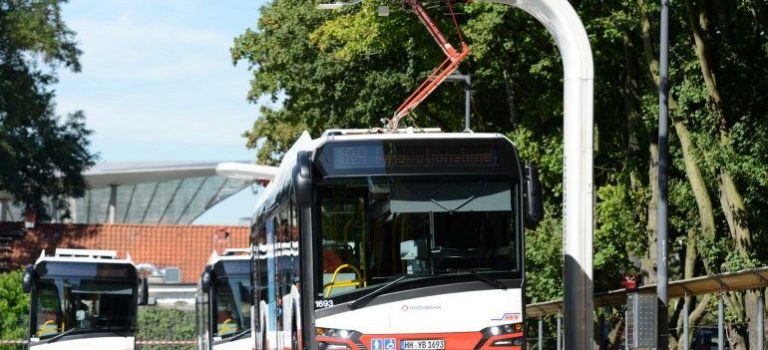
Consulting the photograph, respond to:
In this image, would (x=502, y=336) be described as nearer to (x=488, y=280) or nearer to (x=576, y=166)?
(x=488, y=280)

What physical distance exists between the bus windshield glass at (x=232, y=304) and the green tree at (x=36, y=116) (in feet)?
90.9

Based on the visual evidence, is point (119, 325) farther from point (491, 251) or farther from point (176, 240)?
point (176, 240)

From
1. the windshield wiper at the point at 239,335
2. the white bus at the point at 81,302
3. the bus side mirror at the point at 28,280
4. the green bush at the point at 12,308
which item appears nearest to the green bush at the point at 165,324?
the green bush at the point at 12,308

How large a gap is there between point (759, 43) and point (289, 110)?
57.6 ft

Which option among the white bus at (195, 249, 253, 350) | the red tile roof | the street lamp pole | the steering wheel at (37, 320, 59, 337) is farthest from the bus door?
the red tile roof

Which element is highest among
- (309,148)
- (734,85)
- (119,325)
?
(734,85)

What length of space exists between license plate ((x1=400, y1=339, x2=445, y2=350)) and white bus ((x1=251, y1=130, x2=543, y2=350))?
1cm

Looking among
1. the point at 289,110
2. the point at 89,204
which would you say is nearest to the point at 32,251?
the point at 289,110

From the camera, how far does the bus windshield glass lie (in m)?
36.7

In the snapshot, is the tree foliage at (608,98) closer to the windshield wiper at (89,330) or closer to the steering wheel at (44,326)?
the windshield wiper at (89,330)

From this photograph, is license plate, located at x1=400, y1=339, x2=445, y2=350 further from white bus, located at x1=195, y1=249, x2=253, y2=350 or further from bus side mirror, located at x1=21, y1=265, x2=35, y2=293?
white bus, located at x1=195, y1=249, x2=253, y2=350

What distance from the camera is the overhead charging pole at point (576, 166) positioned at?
17.5 m

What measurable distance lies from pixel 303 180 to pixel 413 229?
1.20m

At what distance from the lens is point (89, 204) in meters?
121
